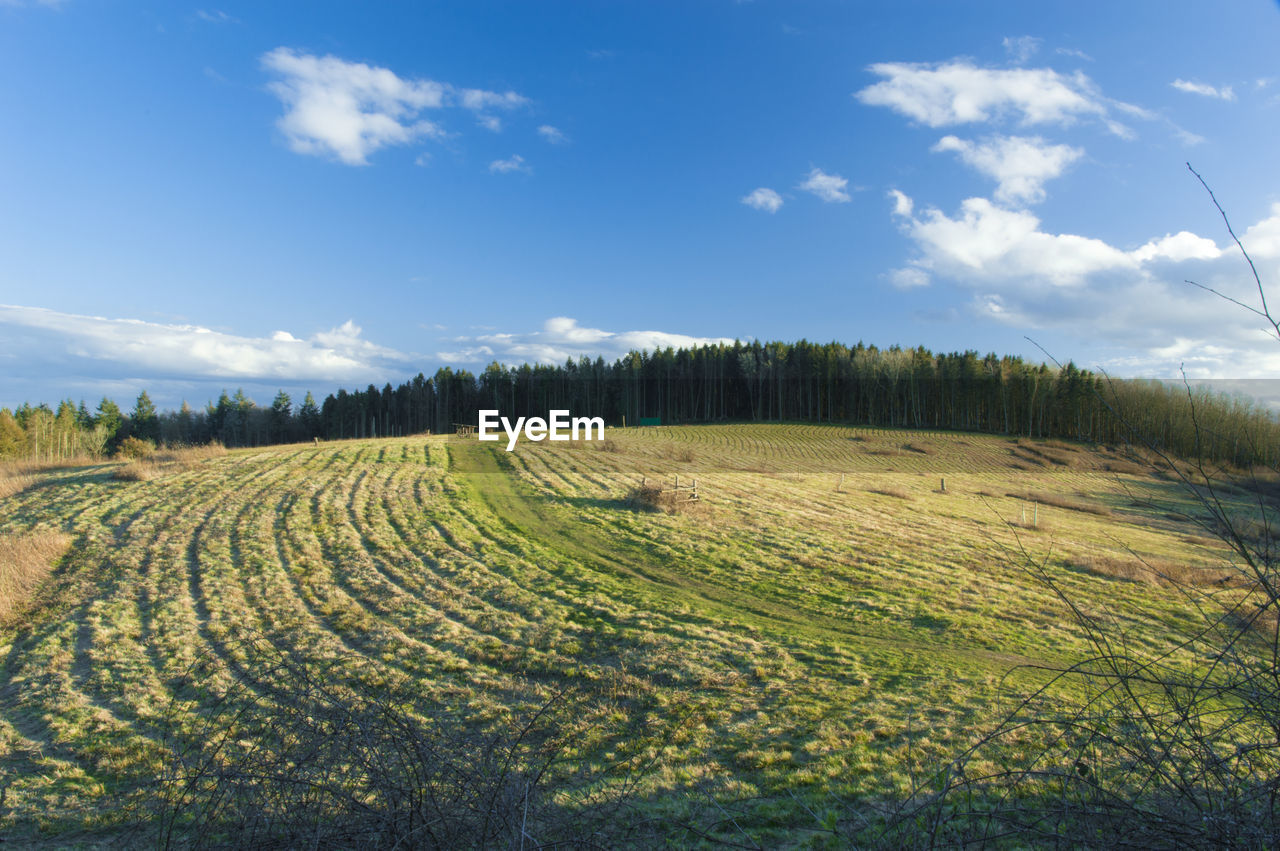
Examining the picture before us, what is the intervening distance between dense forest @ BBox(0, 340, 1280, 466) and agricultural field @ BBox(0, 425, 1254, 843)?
48997 mm

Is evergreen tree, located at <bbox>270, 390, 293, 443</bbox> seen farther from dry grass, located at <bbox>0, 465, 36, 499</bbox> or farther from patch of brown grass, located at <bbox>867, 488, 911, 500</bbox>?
patch of brown grass, located at <bbox>867, 488, 911, 500</bbox>

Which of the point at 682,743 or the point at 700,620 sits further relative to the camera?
the point at 700,620

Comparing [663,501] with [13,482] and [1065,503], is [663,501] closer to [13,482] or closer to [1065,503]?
[1065,503]

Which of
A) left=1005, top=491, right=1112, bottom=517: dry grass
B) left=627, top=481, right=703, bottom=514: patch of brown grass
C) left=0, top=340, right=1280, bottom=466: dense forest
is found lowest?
left=1005, top=491, right=1112, bottom=517: dry grass

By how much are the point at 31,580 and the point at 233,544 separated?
4.70 meters

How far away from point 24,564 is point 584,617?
668 inches

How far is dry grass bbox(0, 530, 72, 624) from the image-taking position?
15094mm

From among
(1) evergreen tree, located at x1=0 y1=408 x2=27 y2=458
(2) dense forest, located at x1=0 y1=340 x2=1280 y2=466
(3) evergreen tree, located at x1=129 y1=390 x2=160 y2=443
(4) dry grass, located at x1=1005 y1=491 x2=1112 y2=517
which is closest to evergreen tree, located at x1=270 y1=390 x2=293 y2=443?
(2) dense forest, located at x1=0 y1=340 x2=1280 y2=466

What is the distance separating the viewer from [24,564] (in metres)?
17.3

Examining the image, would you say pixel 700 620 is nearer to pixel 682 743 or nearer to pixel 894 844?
pixel 682 743

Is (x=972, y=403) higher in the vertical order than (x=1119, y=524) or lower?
higher

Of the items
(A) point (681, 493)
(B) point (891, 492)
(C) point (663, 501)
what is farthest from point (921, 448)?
(C) point (663, 501)

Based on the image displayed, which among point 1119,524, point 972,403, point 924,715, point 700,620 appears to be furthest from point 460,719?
point 972,403

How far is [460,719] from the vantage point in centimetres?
908
